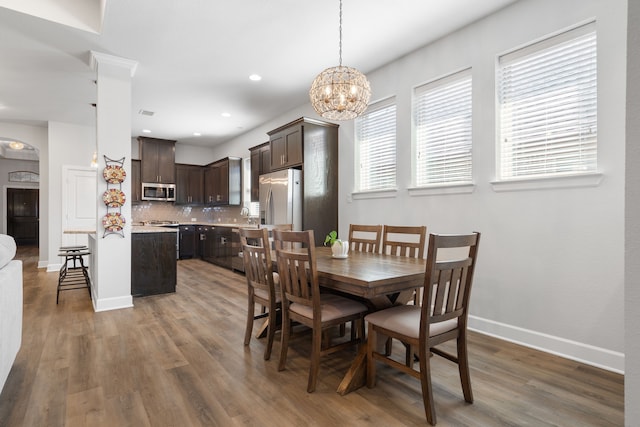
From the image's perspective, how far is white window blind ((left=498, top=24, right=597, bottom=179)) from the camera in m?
2.48

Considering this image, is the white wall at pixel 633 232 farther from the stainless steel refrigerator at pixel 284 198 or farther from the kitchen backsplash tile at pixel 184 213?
the kitchen backsplash tile at pixel 184 213

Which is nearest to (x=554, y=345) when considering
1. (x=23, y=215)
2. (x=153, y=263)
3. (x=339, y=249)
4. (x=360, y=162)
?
(x=339, y=249)

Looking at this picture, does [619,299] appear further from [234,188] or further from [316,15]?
[234,188]

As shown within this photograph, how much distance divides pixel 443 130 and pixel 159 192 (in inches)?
261

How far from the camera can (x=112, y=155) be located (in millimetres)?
3750

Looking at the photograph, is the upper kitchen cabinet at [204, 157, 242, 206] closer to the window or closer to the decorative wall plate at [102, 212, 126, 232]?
the decorative wall plate at [102, 212, 126, 232]

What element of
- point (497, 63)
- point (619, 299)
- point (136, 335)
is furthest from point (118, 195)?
point (619, 299)

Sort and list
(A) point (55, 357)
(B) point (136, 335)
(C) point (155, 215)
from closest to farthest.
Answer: (A) point (55, 357) < (B) point (136, 335) < (C) point (155, 215)

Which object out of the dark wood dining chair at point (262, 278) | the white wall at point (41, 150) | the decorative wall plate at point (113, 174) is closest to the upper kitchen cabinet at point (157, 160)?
the white wall at point (41, 150)

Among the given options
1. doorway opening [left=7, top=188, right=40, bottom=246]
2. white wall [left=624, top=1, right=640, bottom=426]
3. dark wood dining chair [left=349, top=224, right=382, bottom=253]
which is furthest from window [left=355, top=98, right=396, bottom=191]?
doorway opening [left=7, top=188, right=40, bottom=246]

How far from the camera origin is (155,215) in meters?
8.17

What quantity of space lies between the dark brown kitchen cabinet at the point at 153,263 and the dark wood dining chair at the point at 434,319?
3436 mm

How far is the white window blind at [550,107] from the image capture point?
97.5 inches

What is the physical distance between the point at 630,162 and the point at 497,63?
9.29ft
